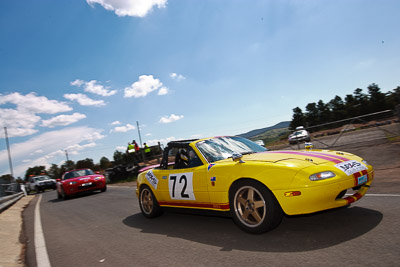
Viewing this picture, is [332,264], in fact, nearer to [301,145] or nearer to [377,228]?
[377,228]

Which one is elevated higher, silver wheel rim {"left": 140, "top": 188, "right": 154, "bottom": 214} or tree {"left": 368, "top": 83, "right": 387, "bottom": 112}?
tree {"left": 368, "top": 83, "right": 387, "bottom": 112}

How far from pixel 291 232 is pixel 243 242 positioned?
0.62m

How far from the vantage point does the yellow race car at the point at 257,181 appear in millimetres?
2965

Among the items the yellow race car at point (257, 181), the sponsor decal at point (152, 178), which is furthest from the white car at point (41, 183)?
the yellow race car at point (257, 181)

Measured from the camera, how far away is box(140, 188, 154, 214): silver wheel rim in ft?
17.5

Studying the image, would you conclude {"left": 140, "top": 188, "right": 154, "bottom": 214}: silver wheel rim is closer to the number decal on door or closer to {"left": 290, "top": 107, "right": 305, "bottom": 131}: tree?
the number decal on door

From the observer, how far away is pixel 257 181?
326cm

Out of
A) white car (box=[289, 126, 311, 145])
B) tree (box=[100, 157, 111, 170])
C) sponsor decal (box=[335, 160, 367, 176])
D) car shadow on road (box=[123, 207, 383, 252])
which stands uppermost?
tree (box=[100, 157, 111, 170])

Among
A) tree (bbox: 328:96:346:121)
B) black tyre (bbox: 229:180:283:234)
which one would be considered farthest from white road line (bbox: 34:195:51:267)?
tree (bbox: 328:96:346:121)

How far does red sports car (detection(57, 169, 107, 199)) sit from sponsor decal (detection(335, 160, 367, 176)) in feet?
38.4

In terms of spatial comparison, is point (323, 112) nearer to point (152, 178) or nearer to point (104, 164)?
point (104, 164)

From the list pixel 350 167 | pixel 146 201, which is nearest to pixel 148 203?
pixel 146 201

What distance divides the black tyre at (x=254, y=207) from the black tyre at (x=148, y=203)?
82.2 inches

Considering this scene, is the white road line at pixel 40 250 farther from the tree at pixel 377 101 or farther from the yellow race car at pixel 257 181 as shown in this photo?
the tree at pixel 377 101
